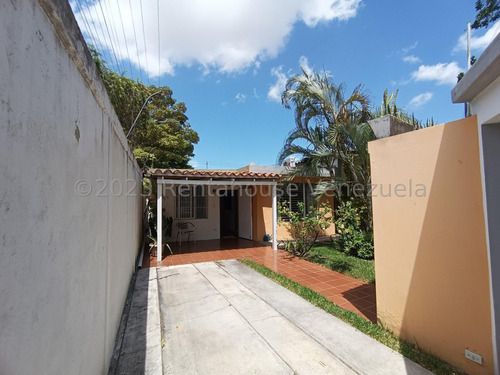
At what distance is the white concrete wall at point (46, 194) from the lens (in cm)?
94

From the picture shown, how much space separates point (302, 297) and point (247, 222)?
7712 mm

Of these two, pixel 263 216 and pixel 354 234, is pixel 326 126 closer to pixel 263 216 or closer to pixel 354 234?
pixel 354 234

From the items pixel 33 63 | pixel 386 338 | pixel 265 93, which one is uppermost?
pixel 265 93

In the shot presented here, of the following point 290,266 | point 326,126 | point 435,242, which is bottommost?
point 290,266

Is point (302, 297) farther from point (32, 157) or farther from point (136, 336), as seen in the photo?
point (32, 157)

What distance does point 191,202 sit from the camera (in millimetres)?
12305

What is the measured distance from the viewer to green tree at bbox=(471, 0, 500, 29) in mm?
12228

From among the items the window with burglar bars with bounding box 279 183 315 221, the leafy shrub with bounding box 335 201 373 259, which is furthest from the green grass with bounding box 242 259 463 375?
the window with burglar bars with bounding box 279 183 315 221

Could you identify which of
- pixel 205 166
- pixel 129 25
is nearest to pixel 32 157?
pixel 129 25

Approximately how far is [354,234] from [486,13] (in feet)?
47.7

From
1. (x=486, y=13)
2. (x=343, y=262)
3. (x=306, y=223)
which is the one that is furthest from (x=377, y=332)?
(x=486, y=13)

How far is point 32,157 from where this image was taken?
1126mm

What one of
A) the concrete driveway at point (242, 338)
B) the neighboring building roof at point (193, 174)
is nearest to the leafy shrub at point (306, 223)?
the neighboring building roof at point (193, 174)

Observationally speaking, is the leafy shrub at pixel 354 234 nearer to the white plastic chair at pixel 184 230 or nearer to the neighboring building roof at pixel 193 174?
the neighboring building roof at pixel 193 174
